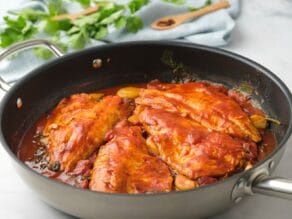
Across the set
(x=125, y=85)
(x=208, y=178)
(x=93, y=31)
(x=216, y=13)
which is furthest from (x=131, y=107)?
(x=216, y=13)

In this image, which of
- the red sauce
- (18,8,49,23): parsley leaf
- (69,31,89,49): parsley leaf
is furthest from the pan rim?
(18,8,49,23): parsley leaf

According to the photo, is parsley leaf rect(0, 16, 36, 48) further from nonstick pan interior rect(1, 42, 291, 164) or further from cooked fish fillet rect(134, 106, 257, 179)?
cooked fish fillet rect(134, 106, 257, 179)

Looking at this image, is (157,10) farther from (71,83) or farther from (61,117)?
(61,117)

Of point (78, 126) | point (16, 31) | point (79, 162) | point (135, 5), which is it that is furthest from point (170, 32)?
point (79, 162)

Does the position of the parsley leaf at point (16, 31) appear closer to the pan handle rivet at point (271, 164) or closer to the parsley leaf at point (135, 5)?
the parsley leaf at point (135, 5)

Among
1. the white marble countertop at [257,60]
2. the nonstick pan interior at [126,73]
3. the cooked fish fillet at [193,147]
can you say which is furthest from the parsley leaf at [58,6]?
the cooked fish fillet at [193,147]

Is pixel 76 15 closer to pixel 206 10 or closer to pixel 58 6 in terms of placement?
pixel 58 6

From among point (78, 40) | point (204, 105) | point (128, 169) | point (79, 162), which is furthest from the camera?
point (78, 40)
